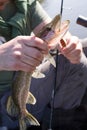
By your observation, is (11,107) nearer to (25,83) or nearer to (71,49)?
(25,83)

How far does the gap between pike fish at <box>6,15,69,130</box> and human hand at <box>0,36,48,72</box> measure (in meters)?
0.07

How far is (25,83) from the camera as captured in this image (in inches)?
106

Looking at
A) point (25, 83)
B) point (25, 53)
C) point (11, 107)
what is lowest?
point (11, 107)

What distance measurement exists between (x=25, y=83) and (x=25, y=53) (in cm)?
35

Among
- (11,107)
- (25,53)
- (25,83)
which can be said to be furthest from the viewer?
(11,107)

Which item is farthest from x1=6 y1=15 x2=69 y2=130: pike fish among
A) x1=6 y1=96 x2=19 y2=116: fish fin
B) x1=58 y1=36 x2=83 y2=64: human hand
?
x1=58 y1=36 x2=83 y2=64: human hand

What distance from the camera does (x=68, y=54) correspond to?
8.96 ft

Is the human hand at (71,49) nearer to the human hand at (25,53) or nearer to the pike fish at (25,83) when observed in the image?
the pike fish at (25,83)

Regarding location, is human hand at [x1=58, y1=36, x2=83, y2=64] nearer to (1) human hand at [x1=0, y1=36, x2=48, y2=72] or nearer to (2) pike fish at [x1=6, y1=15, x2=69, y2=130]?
(2) pike fish at [x1=6, y1=15, x2=69, y2=130]

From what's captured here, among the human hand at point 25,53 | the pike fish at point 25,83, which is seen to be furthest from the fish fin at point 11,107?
the human hand at point 25,53

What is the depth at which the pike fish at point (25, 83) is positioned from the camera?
2.40 meters

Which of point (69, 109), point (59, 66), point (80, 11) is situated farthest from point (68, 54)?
point (80, 11)

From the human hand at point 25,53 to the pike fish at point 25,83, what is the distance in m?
0.07

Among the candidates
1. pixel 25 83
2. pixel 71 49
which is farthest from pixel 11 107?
pixel 71 49
